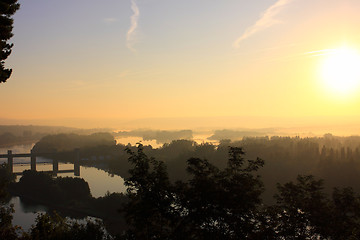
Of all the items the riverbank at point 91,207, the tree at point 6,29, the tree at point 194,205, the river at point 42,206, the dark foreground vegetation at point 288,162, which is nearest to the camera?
the tree at point 194,205

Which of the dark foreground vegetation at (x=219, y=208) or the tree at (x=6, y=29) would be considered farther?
the tree at (x=6, y=29)

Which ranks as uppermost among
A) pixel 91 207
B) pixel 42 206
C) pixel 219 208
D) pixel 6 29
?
pixel 6 29

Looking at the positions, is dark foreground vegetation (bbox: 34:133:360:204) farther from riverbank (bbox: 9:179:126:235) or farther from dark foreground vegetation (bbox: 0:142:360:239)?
dark foreground vegetation (bbox: 0:142:360:239)

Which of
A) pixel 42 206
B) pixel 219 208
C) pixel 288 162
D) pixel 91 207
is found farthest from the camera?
pixel 288 162

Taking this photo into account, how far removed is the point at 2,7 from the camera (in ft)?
39.9

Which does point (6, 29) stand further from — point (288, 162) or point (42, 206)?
point (288, 162)

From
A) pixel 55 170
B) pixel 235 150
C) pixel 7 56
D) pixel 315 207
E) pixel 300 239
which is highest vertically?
pixel 7 56

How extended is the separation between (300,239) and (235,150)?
2.93 meters

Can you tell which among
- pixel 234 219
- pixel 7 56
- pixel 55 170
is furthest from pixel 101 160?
pixel 234 219

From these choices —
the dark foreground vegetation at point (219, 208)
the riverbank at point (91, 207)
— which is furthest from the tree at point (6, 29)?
the riverbank at point (91, 207)

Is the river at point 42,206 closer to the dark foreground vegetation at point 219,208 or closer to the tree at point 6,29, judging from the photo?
the tree at point 6,29

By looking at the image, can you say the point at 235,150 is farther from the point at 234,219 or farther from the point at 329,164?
the point at 329,164

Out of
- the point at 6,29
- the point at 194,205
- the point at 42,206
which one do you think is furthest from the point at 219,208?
the point at 42,206

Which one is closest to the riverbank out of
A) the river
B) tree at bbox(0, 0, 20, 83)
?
the river
